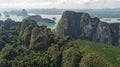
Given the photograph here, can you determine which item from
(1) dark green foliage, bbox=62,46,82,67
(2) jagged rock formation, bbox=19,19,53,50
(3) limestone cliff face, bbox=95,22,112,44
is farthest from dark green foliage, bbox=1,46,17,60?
(3) limestone cliff face, bbox=95,22,112,44

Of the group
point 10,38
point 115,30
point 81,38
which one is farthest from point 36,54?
point 115,30

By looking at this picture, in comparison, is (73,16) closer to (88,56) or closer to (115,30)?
(115,30)

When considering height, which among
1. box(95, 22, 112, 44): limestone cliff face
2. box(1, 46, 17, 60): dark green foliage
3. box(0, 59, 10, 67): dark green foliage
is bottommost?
box(95, 22, 112, 44): limestone cliff face

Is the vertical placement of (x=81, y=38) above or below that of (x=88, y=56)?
below

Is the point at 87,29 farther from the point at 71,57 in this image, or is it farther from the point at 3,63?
the point at 3,63

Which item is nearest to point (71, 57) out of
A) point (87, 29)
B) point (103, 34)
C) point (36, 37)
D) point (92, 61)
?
point (92, 61)

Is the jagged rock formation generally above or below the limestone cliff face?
above

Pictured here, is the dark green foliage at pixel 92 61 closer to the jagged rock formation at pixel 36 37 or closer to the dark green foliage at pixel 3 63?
the dark green foliage at pixel 3 63

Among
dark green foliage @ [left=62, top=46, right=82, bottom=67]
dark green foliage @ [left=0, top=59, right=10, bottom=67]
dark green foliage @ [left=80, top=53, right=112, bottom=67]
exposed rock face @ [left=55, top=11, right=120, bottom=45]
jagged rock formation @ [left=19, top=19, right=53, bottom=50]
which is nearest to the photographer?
dark green foliage @ [left=80, top=53, right=112, bottom=67]

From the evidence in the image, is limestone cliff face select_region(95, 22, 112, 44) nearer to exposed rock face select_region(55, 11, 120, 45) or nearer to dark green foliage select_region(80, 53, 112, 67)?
exposed rock face select_region(55, 11, 120, 45)
